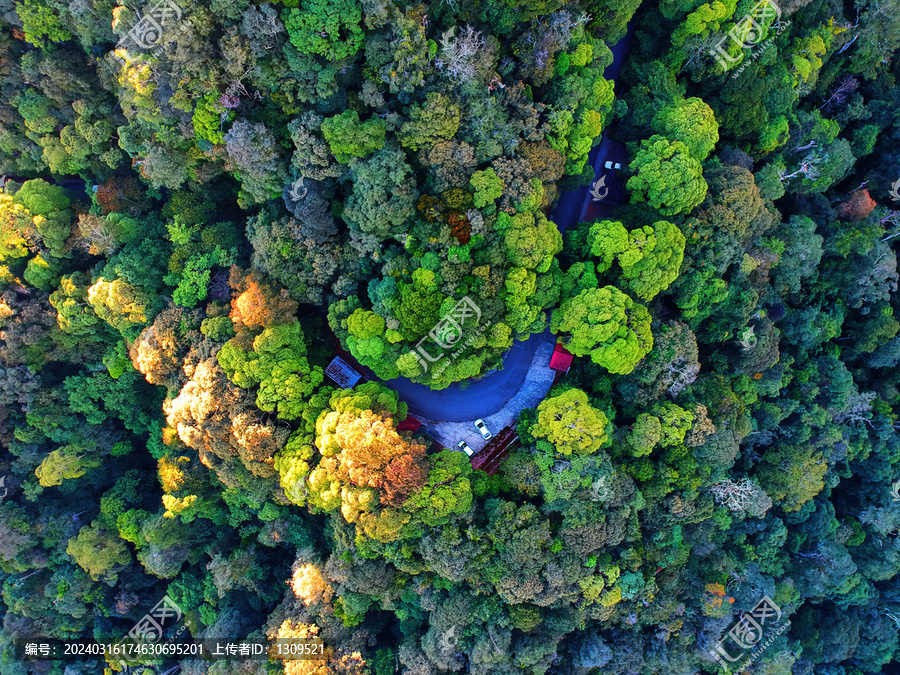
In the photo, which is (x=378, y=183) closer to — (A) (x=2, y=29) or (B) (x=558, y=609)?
(A) (x=2, y=29)

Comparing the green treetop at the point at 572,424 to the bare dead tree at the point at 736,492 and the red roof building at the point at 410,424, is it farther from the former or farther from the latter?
the bare dead tree at the point at 736,492

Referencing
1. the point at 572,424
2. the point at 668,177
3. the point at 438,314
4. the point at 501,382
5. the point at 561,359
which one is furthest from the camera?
the point at 501,382

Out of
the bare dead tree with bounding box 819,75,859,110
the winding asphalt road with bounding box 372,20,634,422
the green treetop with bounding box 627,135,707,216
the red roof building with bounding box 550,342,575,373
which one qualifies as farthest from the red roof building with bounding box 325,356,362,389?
the bare dead tree with bounding box 819,75,859,110

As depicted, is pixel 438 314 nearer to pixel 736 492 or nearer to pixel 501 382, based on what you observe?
pixel 501 382

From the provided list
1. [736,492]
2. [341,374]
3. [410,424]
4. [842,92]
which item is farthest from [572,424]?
[842,92]

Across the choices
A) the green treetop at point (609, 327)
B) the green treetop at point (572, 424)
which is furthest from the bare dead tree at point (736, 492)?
the green treetop at point (609, 327)

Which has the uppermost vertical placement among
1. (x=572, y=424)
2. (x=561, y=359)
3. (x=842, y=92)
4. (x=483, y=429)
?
(x=842, y=92)

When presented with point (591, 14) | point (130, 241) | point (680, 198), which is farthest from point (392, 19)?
point (130, 241)
